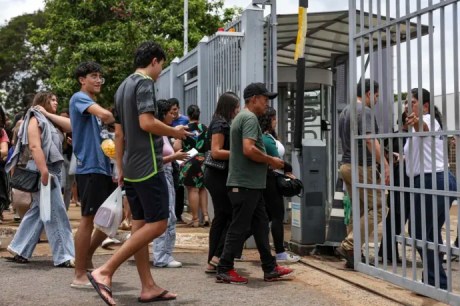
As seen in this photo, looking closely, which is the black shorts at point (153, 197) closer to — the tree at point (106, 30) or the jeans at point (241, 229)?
the jeans at point (241, 229)

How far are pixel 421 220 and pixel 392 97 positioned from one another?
105 centimetres

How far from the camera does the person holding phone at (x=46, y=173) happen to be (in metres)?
6.68

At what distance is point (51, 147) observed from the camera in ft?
22.4

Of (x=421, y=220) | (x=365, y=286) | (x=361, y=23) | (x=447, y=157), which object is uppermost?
(x=361, y=23)

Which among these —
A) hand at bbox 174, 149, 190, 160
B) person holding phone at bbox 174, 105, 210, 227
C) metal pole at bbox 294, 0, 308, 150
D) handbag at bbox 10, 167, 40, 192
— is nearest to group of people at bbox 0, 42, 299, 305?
hand at bbox 174, 149, 190, 160

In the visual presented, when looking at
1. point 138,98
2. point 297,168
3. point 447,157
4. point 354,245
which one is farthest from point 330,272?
point 138,98

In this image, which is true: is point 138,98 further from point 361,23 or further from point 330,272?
point 330,272

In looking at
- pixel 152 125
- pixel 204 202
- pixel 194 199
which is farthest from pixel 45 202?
pixel 204 202

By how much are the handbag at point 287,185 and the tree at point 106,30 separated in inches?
768

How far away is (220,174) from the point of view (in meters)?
6.31

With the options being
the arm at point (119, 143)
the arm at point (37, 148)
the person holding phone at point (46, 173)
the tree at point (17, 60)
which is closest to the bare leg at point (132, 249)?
the arm at point (119, 143)

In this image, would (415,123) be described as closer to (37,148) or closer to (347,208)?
(347,208)

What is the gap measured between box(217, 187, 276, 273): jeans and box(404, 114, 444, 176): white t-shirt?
1.35 m

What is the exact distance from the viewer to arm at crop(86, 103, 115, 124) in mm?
5637
